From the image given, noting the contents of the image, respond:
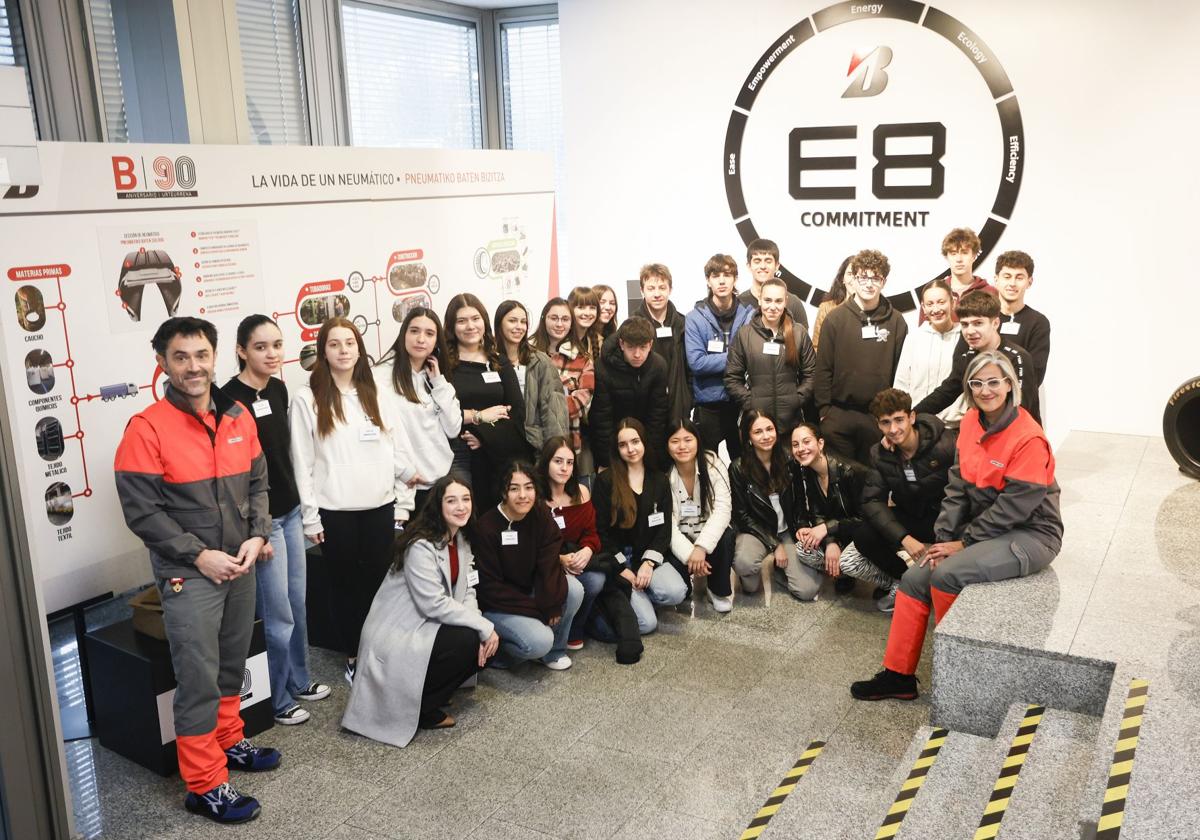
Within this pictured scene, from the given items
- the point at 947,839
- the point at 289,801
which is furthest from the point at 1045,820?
the point at 289,801

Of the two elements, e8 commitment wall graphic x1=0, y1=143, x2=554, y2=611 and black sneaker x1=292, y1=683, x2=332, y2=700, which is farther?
black sneaker x1=292, y1=683, x2=332, y2=700

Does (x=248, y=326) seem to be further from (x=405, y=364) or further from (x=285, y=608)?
(x=285, y=608)

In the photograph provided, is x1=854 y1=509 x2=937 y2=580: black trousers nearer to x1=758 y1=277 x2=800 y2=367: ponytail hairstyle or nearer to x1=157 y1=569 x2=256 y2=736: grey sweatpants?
x1=758 y1=277 x2=800 y2=367: ponytail hairstyle

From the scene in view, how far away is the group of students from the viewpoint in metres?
4.08

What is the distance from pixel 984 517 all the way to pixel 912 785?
1.15 meters

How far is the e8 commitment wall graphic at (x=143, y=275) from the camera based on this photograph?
3.68 metres

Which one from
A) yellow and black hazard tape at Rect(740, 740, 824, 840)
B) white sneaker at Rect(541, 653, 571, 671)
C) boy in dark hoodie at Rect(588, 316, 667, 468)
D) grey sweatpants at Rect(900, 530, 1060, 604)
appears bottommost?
yellow and black hazard tape at Rect(740, 740, 824, 840)

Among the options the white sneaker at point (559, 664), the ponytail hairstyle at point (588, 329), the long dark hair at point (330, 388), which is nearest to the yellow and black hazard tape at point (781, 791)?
the white sneaker at point (559, 664)

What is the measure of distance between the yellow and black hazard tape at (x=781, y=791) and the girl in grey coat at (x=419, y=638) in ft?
4.00

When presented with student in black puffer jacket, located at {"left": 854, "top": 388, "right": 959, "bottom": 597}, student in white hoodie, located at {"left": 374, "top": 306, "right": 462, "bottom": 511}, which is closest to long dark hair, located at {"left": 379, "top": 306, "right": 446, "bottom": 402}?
student in white hoodie, located at {"left": 374, "top": 306, "right": 462, "bottom": 511}

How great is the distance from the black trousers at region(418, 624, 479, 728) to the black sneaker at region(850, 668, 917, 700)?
155cm

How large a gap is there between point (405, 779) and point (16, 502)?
63.1 inches

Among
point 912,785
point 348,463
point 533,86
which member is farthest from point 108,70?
point 912,785

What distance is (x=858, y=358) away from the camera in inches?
213
